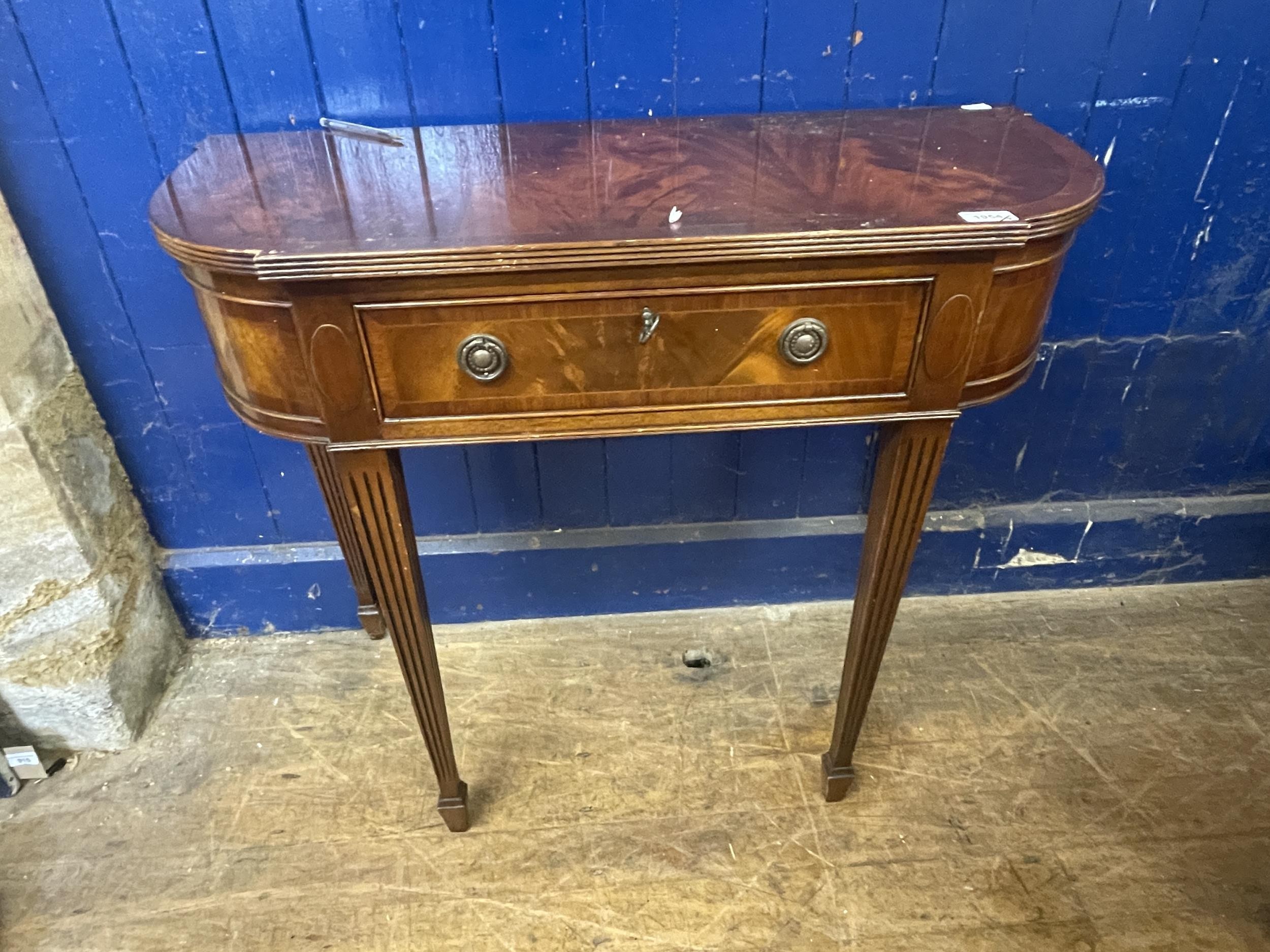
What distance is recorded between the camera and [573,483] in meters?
1.70

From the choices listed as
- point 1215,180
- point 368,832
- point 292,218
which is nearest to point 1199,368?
point 1215,180

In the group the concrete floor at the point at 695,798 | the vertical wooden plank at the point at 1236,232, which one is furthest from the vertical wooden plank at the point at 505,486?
the vertical wooden plank at the point at 1236,232

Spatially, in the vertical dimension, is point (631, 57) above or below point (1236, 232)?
above

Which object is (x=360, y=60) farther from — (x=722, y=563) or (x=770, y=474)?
(x=722, y=563)

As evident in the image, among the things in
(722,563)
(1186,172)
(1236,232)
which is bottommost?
(722,563)

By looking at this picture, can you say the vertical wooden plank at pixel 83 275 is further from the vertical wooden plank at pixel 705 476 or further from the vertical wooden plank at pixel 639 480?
the vertical wooden plank at pixel 705 476

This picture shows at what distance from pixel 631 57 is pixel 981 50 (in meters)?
0.54

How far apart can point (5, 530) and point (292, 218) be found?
2.82 feet

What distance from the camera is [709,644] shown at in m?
1.80

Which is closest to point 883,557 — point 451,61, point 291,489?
point 451,61

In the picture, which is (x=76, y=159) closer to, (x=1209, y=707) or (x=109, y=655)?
(x=109, y=655)

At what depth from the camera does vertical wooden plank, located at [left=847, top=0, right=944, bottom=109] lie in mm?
1316

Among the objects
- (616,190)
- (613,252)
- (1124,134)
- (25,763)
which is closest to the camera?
(613,252)

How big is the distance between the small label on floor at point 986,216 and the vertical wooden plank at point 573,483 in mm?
841
